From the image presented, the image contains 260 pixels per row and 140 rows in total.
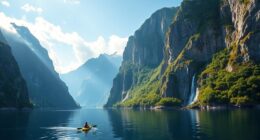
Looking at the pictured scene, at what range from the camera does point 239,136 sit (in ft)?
258

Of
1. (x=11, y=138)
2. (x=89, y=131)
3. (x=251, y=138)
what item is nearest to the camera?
(x=251, y=138)

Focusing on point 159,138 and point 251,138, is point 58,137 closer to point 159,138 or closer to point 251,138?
point 159,138

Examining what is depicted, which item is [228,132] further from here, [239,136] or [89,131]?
[89,131]

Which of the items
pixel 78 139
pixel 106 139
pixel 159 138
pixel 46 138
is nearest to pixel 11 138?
pixel 46 138

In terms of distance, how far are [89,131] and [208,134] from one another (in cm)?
3832

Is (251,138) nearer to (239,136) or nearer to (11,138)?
(239,136)

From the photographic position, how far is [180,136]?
85688 millimetres

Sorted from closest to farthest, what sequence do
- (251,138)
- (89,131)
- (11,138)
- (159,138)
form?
(251,138), (159,138), (11,138), (89,131)

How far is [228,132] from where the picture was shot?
8694cm

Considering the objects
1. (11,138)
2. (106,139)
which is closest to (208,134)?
(106,139)

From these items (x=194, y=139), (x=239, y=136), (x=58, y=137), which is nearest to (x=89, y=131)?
(x=58, y=137)

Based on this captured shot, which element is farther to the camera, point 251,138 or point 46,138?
point 46,138

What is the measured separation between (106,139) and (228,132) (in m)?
28.2

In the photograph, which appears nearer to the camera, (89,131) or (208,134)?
(208,134)
